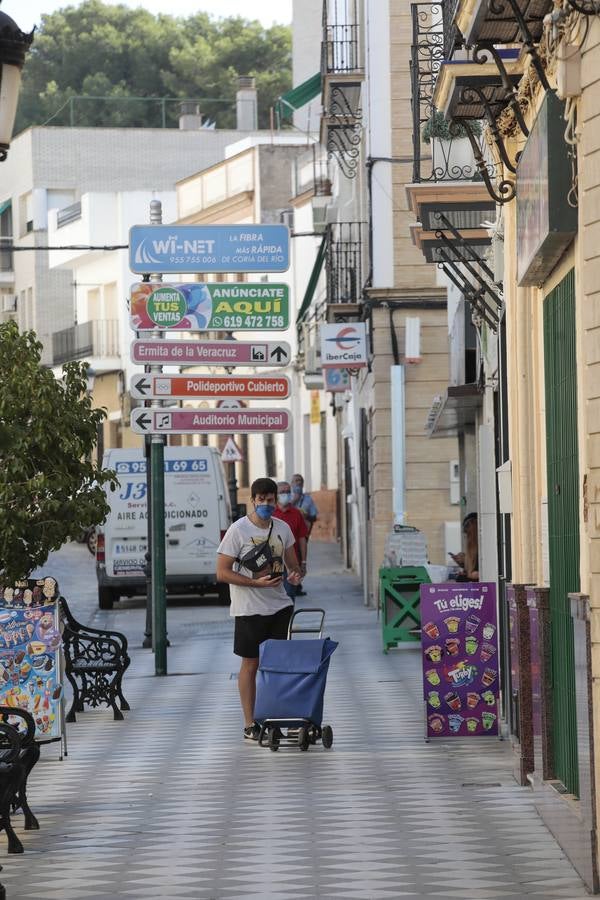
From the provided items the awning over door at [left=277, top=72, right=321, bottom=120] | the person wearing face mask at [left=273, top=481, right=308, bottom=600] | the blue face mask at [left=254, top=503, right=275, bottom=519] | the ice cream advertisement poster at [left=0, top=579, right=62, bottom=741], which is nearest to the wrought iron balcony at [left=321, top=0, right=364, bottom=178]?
the awning over door at [left=277, top=72, right=321, bottom=120]

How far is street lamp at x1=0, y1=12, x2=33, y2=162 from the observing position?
7.00 metres

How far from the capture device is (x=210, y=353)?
19.3 meters

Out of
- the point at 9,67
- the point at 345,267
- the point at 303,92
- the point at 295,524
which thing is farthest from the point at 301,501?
the point at 9,67

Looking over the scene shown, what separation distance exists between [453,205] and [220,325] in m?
3.57

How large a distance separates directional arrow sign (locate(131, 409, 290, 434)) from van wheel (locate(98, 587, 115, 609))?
34.3 ft

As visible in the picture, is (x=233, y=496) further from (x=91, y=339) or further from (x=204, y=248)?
(x=91, y=339)

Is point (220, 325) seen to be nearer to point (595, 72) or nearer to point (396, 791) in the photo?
point (396, 791)

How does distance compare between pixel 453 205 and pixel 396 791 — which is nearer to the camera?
pixel 396 791

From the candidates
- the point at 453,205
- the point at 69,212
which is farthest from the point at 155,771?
the point at 69,212

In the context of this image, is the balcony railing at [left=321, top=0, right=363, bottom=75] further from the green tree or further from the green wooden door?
the green wooden door

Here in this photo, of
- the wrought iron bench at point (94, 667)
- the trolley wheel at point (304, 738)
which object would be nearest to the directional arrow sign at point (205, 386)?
the wrought iron bench at point (94, 667)

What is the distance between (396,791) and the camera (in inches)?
440

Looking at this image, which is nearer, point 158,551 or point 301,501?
point 158,551

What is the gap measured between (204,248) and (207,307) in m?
0.55
